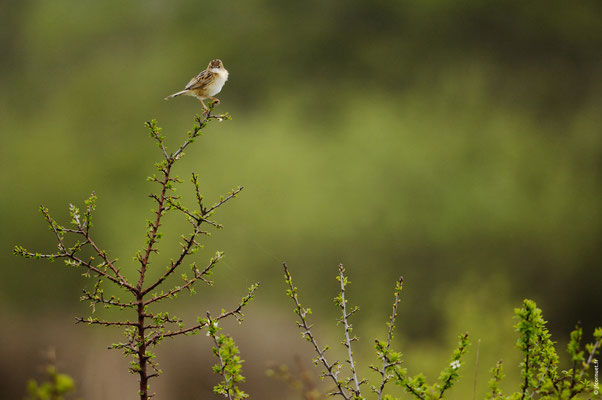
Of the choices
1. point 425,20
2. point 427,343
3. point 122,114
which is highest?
point 425,20

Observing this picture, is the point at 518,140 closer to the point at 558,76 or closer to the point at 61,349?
the point at 558,76

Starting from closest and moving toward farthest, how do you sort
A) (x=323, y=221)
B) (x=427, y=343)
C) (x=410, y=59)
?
(x=427, y=343) < (x=323, y=221) < (x=410, y=59)

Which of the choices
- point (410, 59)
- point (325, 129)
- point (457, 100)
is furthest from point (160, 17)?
point (457, 100)

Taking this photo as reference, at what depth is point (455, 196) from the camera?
24.0m

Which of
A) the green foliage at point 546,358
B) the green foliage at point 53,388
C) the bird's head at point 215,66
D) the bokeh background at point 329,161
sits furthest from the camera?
the bokeh background at point 329,161

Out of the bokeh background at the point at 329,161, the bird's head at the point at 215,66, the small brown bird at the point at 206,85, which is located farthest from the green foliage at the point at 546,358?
the bokeh background at the point at 329,161

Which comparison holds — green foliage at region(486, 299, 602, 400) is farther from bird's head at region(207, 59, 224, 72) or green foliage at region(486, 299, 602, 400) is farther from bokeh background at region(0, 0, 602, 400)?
bokeh background at region(0, 0, 602, 400)

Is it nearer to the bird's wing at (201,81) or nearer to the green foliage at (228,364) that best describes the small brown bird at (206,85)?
the bird's wing at (201,81)

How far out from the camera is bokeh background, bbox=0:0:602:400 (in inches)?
704

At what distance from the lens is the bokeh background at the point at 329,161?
17.9 metres

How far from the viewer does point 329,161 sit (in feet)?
83.3

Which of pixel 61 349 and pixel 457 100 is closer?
pixel 61 349

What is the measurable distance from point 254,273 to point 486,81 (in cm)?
1917

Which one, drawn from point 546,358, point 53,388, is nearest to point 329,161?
point 546,358
